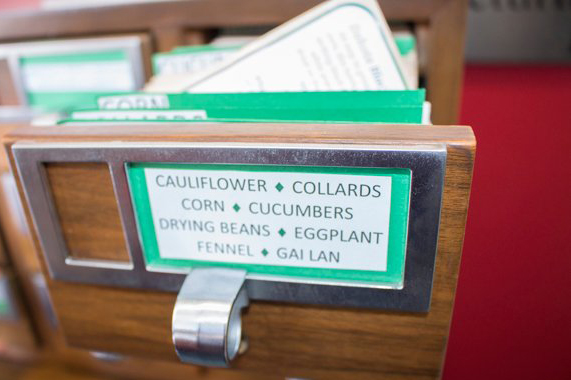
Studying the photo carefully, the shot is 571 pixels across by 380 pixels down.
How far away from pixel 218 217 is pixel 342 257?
0.08 meters

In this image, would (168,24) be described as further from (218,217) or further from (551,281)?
(551,281)

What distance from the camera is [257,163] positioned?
10.2 inches

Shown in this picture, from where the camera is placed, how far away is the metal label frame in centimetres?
24

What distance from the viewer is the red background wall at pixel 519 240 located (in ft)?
1.31

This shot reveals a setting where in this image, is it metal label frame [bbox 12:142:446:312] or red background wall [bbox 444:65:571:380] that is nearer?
metal label frame [bbox 12:142:446:312]

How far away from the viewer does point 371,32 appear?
0.33 m

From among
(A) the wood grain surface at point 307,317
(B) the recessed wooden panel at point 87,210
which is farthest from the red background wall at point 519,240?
(B) the recessed wooden panel at point 87,210

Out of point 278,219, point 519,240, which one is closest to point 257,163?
point 278,219

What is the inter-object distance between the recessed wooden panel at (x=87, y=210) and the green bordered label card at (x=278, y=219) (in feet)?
0.08

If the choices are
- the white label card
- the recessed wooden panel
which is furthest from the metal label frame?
the white label card

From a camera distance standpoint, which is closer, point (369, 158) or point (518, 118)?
point (369, 158)

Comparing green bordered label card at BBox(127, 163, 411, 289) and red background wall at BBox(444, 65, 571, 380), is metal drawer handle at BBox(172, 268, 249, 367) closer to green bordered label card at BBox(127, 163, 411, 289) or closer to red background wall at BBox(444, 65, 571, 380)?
green bordered label card at BBox(127, 163, 411, 289)

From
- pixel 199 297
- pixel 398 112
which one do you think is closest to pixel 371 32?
pixel 398 112

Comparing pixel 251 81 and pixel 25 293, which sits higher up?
pixel 251 81
